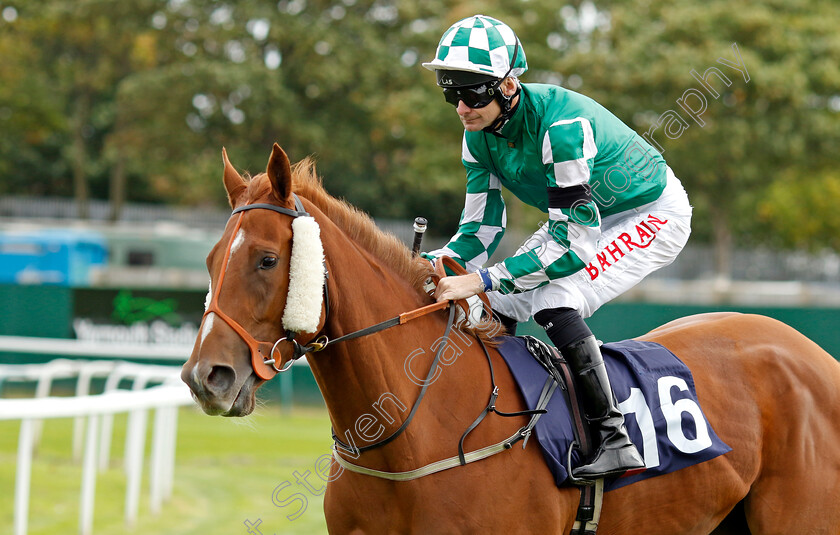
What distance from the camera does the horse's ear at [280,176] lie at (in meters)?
2.48

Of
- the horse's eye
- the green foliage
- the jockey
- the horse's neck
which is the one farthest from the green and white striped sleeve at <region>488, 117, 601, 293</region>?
the green foliage

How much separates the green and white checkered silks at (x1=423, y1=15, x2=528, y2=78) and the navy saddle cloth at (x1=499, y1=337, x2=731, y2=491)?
0.94m

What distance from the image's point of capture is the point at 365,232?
112 inches

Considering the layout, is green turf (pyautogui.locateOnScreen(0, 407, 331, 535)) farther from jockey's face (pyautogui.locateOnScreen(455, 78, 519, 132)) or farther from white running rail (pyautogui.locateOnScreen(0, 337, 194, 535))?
jockey's face (pyautogui.locateOnScreen(455, 78, 519, 132))

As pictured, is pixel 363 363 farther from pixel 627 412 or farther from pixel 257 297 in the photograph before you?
pixel 627 412

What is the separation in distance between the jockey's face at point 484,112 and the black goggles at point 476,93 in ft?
0.07

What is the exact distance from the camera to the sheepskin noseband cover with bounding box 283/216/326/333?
2430mm

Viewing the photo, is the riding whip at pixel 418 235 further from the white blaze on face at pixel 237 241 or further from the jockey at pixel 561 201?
the white blaze on face at pixel 237 241

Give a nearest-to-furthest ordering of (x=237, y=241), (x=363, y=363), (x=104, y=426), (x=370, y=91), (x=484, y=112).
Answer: (x=237, y=241), (x=363, y=363), (x=484, y=112), (x=104, y=426), (x=370, y=91)

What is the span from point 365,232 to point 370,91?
20.2 m

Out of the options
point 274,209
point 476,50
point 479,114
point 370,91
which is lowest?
point 370,91

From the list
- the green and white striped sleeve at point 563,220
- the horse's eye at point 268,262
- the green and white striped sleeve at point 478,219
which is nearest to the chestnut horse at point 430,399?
the horse's eye at point 268,262

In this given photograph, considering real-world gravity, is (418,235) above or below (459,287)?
above

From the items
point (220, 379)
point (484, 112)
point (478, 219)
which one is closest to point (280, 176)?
point (220, 379)
